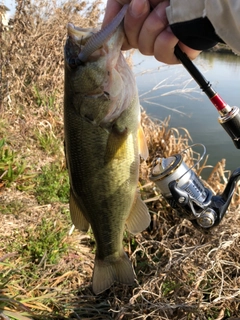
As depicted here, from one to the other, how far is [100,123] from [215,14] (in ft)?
2.31

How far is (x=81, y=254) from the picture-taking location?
395cm

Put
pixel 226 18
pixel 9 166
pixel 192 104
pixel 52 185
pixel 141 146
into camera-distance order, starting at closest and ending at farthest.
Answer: pixel 226 18 → pixel 141 146 → pixel 9 166 → pixel 52 185 → pixel 192 104

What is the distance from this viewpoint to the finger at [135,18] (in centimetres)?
160

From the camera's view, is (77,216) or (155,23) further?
(77,216)

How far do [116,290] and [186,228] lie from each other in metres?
1.08

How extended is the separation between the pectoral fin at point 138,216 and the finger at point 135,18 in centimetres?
87

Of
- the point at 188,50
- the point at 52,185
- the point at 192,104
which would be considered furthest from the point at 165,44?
the point at 192,104

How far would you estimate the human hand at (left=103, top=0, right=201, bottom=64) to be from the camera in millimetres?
1635

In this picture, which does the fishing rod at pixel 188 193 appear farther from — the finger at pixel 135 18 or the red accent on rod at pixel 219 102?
the finger at pixel 135 18

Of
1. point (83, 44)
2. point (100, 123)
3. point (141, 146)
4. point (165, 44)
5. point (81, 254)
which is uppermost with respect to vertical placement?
point (83, 44)

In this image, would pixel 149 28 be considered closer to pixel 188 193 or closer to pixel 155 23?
pixel 155 23

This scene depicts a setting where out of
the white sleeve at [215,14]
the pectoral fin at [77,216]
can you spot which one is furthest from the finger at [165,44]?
the pectoral fin at [77,216]

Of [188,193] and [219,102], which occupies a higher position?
[219,102]

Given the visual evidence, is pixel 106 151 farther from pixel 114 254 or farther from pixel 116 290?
pixel 116 290
